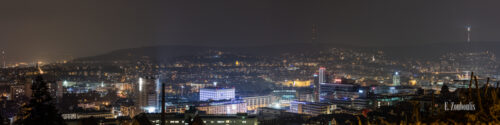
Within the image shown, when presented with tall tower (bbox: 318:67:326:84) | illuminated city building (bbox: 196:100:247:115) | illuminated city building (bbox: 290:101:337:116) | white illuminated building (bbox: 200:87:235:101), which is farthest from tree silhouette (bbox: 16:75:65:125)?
tall tower (bbox: 318:67:326:84)

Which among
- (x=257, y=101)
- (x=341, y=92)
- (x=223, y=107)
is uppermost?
Answer: (x=341, y=92)

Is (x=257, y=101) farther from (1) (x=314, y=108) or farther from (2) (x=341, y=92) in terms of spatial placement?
(1) (x=314, y=108)

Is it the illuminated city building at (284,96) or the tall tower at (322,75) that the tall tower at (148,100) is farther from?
the tall tower at (322,75)

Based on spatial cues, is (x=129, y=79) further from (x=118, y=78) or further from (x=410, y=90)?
(x=410, y=90)

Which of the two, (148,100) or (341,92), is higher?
(341,92)

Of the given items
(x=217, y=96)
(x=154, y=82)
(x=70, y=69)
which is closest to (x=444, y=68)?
(x=217, y=96)

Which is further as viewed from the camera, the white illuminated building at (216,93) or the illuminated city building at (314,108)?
the white illuminated building at (216,93)

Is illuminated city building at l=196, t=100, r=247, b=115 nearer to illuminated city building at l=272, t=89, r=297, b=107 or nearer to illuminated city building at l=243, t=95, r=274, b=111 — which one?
illuminated city building at l=243, t=95, r=274, b=111

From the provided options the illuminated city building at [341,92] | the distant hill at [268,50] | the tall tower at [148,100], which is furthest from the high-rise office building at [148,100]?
the distant hill at [268,50]

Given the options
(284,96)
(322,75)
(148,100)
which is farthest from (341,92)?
(148,100)
